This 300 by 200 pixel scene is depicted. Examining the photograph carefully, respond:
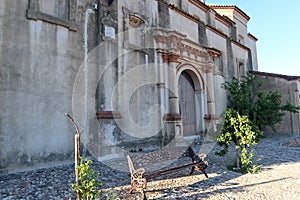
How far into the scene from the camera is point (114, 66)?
6961mm

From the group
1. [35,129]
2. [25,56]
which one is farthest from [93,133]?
[25,56]

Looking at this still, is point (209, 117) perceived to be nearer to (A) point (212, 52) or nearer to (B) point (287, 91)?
(A) point (212, 52)

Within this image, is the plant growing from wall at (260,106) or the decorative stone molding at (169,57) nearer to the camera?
the decorative stone molding at (169,57)

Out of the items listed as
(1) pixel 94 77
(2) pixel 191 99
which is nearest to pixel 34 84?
(1) pixel 94 77

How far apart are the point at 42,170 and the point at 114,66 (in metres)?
3.65

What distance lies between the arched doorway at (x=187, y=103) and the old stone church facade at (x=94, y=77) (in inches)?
2.0

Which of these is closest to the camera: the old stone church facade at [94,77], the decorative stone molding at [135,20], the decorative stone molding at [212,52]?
the old stone church facade at [94,77]

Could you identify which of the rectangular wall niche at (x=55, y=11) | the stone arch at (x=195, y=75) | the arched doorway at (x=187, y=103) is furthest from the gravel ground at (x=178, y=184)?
the stone arch at (x=195, y=75)

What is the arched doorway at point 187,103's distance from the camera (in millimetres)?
10259

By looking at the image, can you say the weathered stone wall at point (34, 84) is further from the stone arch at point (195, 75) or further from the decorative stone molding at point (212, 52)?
the decorative stone molding at point (212, 52)

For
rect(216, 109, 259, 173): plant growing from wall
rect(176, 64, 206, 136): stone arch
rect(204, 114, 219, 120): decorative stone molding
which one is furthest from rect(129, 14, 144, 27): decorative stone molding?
rect(204, 114, 219, 120): decorative stone molding

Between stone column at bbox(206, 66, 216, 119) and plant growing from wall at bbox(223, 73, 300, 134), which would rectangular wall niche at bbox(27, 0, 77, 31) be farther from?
plant growing from wall at bbox(223, 73, 300, 134)

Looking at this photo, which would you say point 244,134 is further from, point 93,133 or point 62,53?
point 62,53

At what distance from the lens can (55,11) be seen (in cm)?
599
